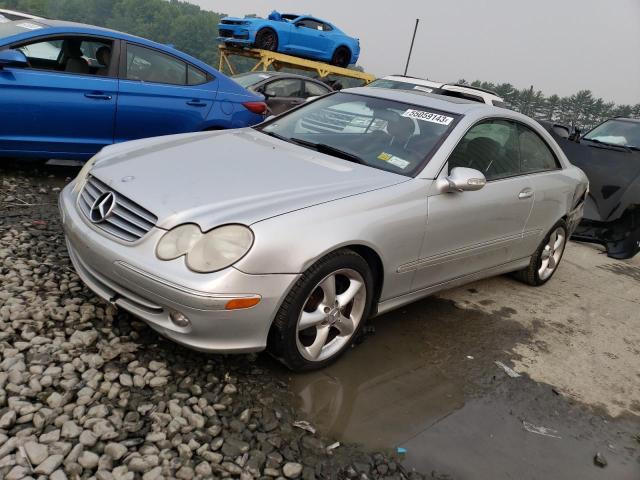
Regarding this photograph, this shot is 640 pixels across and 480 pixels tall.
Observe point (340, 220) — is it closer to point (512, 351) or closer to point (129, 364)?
point (129, 364)

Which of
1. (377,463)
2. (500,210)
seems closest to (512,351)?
(500,210)

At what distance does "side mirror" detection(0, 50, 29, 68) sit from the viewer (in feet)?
13.8

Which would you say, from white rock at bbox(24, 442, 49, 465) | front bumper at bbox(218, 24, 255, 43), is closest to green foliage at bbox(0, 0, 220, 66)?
front bumper at bbox(218, 24, 255, 43)

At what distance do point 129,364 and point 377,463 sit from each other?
124 cm

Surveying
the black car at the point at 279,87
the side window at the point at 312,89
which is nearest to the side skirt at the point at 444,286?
the black car at the point at 279,87

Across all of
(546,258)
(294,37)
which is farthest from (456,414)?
(294,37)

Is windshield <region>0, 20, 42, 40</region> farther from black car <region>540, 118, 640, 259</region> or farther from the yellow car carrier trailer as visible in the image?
the yellow car carrier trailer

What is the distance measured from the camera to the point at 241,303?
236cm

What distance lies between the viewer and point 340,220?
2656mm

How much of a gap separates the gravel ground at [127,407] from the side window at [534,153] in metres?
2.62

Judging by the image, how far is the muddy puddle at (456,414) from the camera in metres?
2.50

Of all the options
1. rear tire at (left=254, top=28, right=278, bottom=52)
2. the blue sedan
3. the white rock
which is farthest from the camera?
rear tire at (left=254, top=28, right=278, bottom=52)

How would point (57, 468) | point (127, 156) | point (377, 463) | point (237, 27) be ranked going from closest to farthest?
point (57, 468), point (377, 463), point (127, 156), point (237, 27)

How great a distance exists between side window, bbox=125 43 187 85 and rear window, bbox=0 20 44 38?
2.56 ft
